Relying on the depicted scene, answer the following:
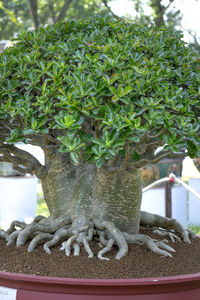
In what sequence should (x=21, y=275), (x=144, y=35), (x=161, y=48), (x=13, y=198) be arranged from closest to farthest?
(x=21, y=275)
(x=161, y=48)
(x=144, y=35)
(x=13, y=198)

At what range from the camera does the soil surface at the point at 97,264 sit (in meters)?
1.83

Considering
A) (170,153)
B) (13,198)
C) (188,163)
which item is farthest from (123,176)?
(188,163)

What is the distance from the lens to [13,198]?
19.4 feet

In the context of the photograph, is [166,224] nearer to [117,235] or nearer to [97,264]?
[117,235]

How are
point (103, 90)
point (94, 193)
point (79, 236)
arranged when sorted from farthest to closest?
point (94, 193) < point (79, 236) < point (103, 90)

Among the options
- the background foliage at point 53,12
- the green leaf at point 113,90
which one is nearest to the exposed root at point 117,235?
the green leaf at point 113,90

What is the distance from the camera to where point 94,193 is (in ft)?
7.69

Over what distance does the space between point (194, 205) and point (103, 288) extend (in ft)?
15.0

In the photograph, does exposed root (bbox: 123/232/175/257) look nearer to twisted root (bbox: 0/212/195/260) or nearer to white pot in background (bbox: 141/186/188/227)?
twisted root (bbox: 0/212/195/260)

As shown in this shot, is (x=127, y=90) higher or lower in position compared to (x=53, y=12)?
lower

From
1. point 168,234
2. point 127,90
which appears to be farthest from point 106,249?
point 127,90

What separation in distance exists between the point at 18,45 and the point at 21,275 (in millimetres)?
1238

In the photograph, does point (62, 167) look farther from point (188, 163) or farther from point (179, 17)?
point (188, 163)

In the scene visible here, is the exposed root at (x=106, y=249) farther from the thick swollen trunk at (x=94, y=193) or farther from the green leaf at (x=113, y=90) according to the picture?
the green leaf at (x=113, y=90)
